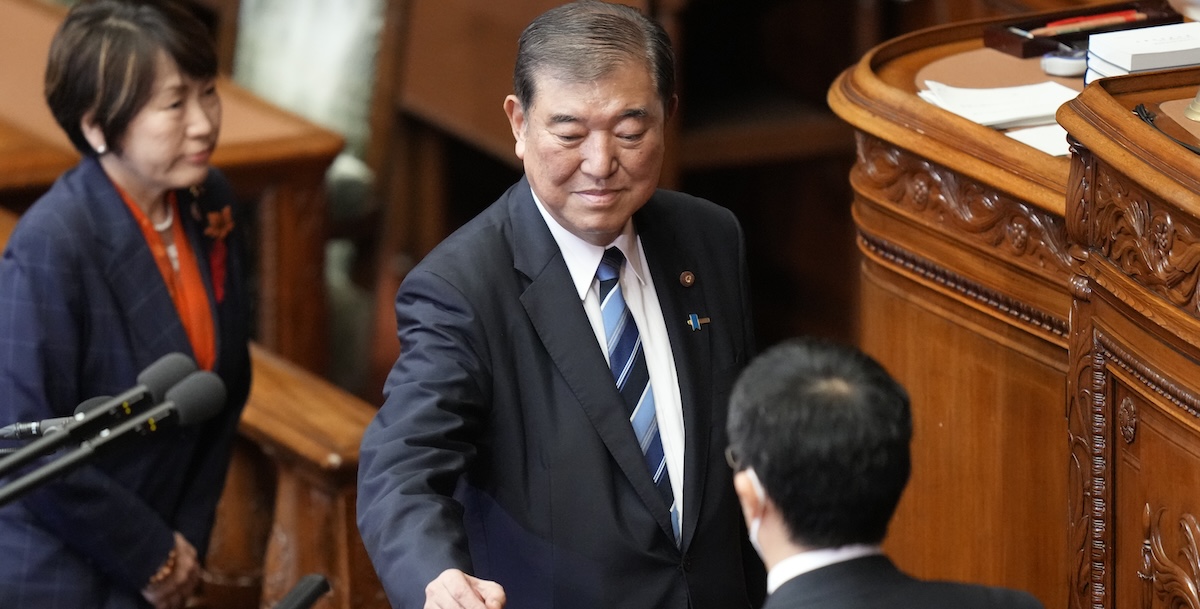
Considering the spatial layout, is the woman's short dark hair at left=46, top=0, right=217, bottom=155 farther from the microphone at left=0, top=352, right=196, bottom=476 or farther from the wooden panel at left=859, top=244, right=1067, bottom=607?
the wooden panel at left=859, top=244, right=1067, bottom=607

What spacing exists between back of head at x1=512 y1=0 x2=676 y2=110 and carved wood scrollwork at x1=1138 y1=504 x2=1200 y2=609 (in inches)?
A: 33.7

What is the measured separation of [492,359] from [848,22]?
11.6 feet

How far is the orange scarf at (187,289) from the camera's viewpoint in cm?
271

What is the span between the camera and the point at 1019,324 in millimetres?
2559

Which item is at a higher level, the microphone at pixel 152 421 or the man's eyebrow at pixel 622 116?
the man's eyebrow at pixel 622 116

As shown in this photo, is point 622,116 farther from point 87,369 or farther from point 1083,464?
point 87,369

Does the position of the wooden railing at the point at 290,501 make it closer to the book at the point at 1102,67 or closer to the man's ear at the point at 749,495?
the book at the point at 1102,67

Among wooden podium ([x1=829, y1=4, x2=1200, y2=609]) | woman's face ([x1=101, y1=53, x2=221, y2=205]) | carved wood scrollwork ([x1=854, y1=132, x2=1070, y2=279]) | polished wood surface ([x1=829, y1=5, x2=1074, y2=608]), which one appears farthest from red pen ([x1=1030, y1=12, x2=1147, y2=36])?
woman's face ([x1=101, y1=53, x2=221, y2=205])

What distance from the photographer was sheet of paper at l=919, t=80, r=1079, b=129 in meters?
2.70

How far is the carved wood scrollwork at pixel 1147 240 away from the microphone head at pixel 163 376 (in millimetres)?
1159

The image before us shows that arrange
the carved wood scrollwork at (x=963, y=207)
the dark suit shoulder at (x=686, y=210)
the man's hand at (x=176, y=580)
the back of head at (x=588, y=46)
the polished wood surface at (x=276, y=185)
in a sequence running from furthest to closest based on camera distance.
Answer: the polished wood surface at (x=276, y=185) → the man's hand at (x=176, y=580) → the carved wood scrollwork at (x=963, y=207) → the dark suit shoulder at (x=686, y=210) → the back of head at (x=588, y=46)

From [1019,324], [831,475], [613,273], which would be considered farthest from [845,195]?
[831,475]

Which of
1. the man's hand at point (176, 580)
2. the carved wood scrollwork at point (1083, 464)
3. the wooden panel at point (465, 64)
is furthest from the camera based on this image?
the wooden panel at point (465, 64)

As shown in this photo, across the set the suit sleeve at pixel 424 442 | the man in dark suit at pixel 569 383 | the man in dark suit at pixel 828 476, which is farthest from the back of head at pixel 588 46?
the man in dark suit at pixel 828 476
